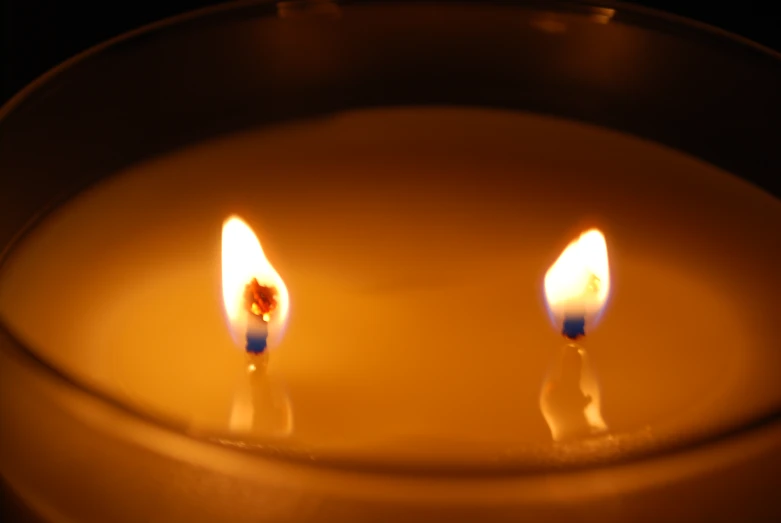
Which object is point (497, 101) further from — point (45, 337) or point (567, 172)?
point (45, 337)

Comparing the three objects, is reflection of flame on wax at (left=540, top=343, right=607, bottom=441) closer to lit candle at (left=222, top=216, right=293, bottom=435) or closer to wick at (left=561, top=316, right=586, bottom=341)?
wick at (left=561, top=316, right=586, bottom=341)

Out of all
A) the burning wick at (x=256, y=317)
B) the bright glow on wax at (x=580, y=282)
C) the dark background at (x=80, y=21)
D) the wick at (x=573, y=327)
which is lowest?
the burning wick at (x=256, y=317)

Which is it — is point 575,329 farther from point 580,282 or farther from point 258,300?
point 258,300

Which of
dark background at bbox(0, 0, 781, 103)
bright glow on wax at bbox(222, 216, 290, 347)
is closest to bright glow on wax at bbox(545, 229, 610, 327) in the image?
bright glow on wax at bbox(222, 216, 290, 347)

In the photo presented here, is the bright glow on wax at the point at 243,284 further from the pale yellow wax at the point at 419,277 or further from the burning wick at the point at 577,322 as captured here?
the burning wick at the point at 577,322

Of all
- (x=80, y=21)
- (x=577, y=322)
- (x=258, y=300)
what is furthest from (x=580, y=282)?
(x=80, y=21)

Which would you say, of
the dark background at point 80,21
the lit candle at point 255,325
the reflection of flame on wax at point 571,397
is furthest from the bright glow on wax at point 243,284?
the dark background at point 80,21
